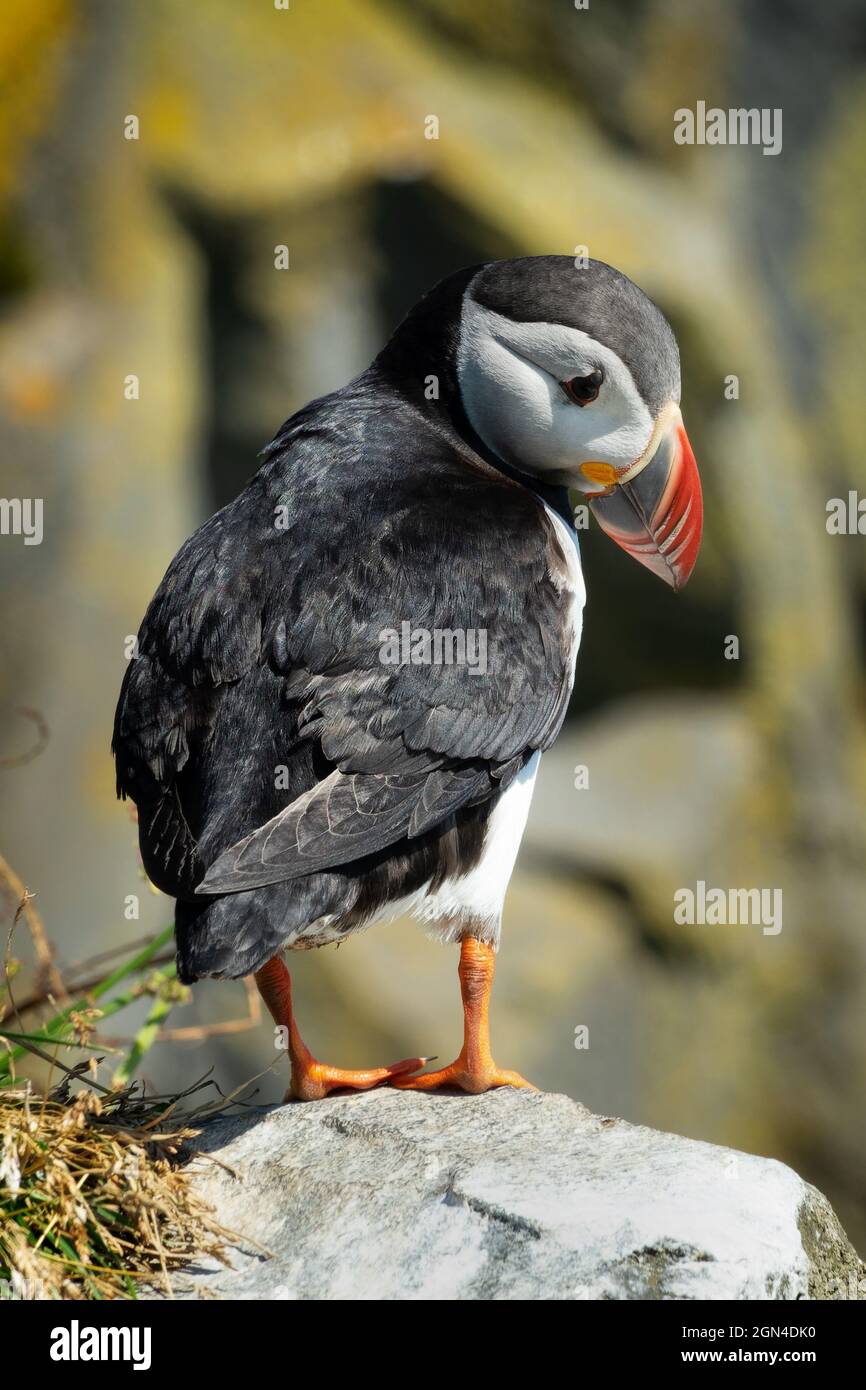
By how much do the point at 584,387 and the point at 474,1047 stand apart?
1.70 m

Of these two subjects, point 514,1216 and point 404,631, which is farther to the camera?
point 404,631

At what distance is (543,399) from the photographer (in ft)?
12.9

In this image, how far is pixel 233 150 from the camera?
28.9 feet

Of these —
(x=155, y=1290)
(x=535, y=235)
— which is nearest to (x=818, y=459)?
(x=535, y=235)

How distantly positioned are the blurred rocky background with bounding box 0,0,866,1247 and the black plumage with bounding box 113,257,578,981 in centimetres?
481

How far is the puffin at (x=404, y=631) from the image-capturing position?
3279mm

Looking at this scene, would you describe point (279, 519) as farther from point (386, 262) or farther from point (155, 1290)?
point (386, 262)

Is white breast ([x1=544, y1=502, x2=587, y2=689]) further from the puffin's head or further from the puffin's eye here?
the puffin's eye

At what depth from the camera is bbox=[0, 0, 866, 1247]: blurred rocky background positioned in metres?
8.51
